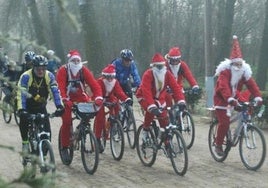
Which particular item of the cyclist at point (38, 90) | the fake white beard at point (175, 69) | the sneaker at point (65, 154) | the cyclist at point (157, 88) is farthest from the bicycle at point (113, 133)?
the cyclist at point (38, 90)

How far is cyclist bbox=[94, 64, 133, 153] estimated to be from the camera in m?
9.62

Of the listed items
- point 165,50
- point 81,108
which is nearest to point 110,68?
point 81,108

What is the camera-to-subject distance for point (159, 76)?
28.6ft

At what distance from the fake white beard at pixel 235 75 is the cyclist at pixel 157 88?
91cm

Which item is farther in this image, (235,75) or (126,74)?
(126,74)

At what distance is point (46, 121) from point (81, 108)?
2.77ft

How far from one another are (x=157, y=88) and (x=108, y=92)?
1401 millimetres

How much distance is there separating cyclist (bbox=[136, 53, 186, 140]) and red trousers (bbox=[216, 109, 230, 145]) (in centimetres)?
68

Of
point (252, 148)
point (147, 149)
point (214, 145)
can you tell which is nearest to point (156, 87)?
point (147, 149)

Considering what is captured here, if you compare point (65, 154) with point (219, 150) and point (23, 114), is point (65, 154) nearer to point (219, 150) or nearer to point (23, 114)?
point (23, 114)

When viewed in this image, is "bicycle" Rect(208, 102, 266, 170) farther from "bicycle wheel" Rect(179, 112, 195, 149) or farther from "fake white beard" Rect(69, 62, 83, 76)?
"fake white beard" Rect(69, 62, 83, 76)

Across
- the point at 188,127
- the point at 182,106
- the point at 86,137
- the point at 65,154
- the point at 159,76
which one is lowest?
the point at 65,154

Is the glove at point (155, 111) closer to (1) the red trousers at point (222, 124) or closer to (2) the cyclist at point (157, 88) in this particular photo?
(2) the cyclist at point (157, 88)

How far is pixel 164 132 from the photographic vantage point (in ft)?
26.8
